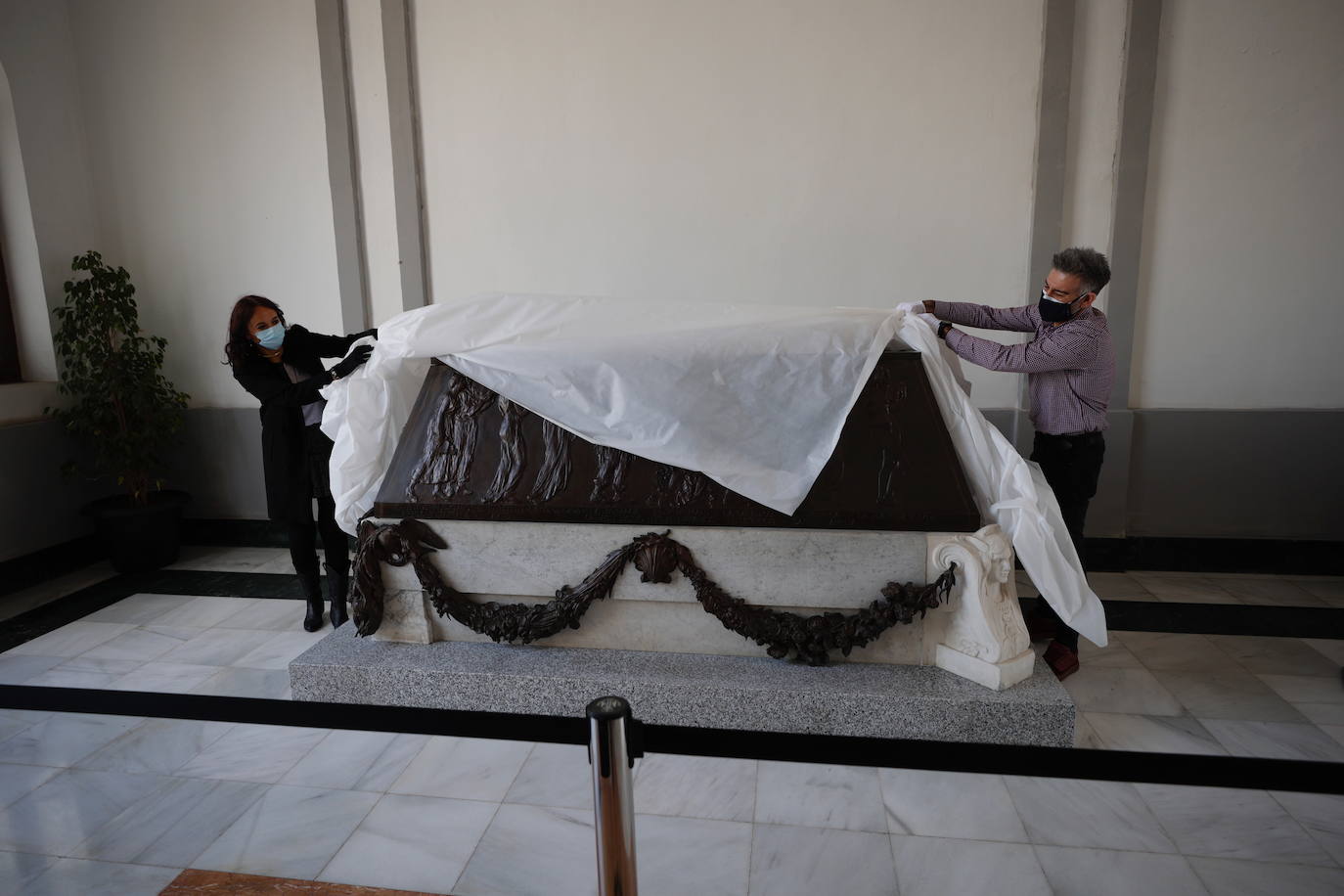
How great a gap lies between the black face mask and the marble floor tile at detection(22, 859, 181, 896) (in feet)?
9.23

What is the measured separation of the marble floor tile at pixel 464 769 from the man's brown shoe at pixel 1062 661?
5.80ft

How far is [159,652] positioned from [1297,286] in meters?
5.16

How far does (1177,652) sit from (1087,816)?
4.12 ft

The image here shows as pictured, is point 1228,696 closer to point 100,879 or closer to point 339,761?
point 339,761

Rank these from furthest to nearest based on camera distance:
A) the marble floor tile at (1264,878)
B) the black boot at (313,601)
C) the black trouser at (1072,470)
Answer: the black boot at (313,601) < the black trouser at (1072,470) < the marble floor tile at (1264,878)

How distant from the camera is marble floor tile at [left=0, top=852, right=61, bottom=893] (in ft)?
5.93

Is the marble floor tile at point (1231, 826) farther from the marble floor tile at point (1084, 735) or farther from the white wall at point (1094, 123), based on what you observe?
the white wall at point (1094, 123)

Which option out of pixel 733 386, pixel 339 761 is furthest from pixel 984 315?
pixel 339 761

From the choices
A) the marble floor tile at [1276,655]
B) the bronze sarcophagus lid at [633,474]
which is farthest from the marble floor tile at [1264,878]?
the marble floor tile at [1276,655]

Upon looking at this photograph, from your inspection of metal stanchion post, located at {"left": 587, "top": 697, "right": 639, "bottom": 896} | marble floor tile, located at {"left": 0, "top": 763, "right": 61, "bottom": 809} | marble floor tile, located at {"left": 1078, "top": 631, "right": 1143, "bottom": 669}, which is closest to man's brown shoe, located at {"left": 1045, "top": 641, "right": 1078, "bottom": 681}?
marble floor tile, located at {"left": 1078, "top": 631, "right": 1143, "bottom": 669}

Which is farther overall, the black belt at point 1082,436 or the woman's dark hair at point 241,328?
the woman's dark hair at point 241,328

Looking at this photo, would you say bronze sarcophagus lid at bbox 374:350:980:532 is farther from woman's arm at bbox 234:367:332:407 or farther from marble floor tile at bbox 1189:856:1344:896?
marble floor tile at bbox 1189:856:1344:896

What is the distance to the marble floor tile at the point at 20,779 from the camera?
7.11 feet

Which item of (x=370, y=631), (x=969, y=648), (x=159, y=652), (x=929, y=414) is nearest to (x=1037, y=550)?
(x=969, y=648)
